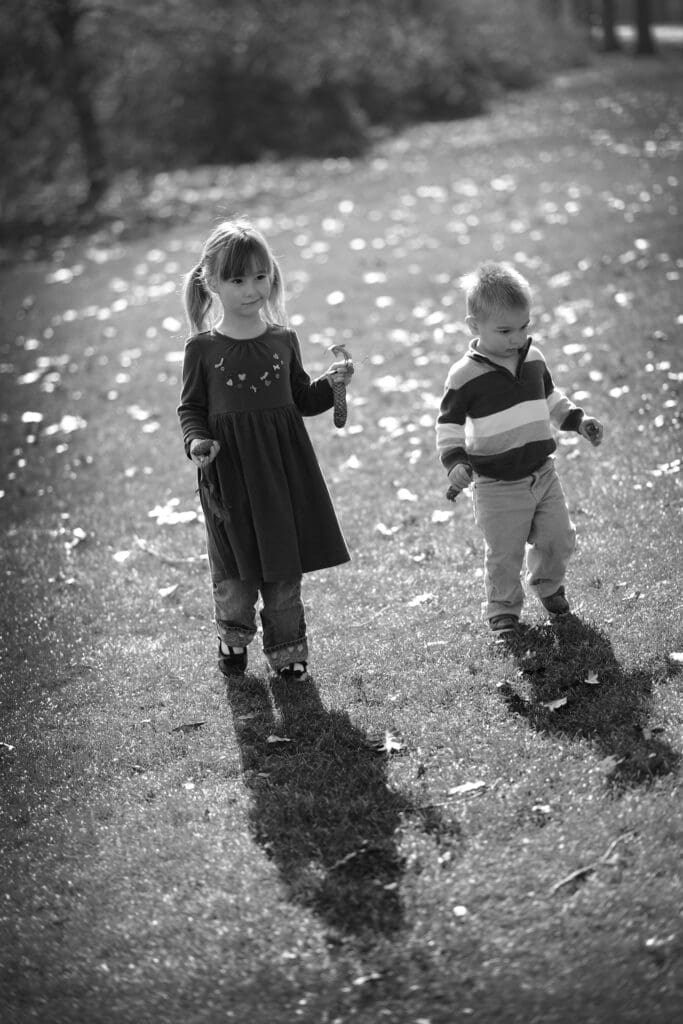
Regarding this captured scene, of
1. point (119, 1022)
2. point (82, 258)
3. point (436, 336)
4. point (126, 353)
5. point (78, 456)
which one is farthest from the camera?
point (82, 258)

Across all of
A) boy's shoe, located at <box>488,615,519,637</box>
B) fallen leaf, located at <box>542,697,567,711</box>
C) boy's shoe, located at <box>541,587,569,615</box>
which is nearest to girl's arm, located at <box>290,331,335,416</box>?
boy's shoe, located at <box>488,615,519,637</box>

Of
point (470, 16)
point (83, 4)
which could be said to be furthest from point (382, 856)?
point (470, 16)

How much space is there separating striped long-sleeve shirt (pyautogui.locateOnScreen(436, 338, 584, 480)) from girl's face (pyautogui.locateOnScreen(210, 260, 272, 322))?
30.8 inches

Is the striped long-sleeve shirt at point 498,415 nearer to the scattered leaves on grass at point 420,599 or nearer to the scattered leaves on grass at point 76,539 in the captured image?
the scattered leaves on grass at point 420,599

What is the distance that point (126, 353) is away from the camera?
1090 centimetres

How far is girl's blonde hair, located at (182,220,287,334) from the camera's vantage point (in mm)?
4461

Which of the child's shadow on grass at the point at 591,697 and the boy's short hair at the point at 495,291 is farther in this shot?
the boy's short hair at the point at 495,291

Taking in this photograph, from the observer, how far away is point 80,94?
1895 cm

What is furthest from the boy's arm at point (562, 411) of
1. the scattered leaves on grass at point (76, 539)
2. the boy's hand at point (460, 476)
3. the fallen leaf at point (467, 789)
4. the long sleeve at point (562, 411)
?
the scattered leaves on grass at point (76, 539)

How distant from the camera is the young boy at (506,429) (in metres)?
4.45

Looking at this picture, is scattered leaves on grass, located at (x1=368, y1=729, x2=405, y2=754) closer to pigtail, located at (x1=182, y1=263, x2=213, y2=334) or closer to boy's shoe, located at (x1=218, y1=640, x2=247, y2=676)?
boy's shoe, located at (x1=218, y1=640, x2=247, y2=676)

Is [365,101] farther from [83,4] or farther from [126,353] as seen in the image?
[126,353]

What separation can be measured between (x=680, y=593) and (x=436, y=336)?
4859mm

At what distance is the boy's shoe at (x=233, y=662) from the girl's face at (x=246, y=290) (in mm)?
1412
